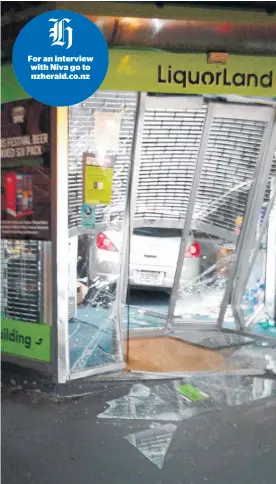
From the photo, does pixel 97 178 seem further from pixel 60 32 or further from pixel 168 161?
pixel 60 32

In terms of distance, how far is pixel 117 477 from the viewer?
127 inches

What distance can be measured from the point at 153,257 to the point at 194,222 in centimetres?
59

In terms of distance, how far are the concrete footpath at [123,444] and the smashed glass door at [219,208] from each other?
4.93 feet

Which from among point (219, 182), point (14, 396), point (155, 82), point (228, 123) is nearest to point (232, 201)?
point (219, 182)

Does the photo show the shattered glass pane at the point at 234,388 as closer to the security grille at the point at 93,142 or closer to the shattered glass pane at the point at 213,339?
the shattered glass pane at the point at 213,339

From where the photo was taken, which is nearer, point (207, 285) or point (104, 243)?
point (104, 243)

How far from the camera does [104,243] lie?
4797mm

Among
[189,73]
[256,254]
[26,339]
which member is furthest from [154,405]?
[189,73]

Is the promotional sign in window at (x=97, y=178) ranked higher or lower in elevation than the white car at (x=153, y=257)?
higher

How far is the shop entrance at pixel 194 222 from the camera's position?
16.6 ft

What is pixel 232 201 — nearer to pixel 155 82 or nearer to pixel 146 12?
pixel 155 82

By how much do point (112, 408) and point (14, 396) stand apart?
2.95 ft

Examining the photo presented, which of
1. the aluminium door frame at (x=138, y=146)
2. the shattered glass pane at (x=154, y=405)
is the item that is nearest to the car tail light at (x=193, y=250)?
the aluminium door frame at (x=138, y=146)

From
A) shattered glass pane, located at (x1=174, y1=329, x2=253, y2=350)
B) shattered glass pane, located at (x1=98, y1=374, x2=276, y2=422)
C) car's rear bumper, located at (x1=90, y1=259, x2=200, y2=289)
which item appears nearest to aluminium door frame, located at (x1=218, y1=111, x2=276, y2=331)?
shattered glass pane, located at (x1=174, y1=329, x2=253, y2=350)
